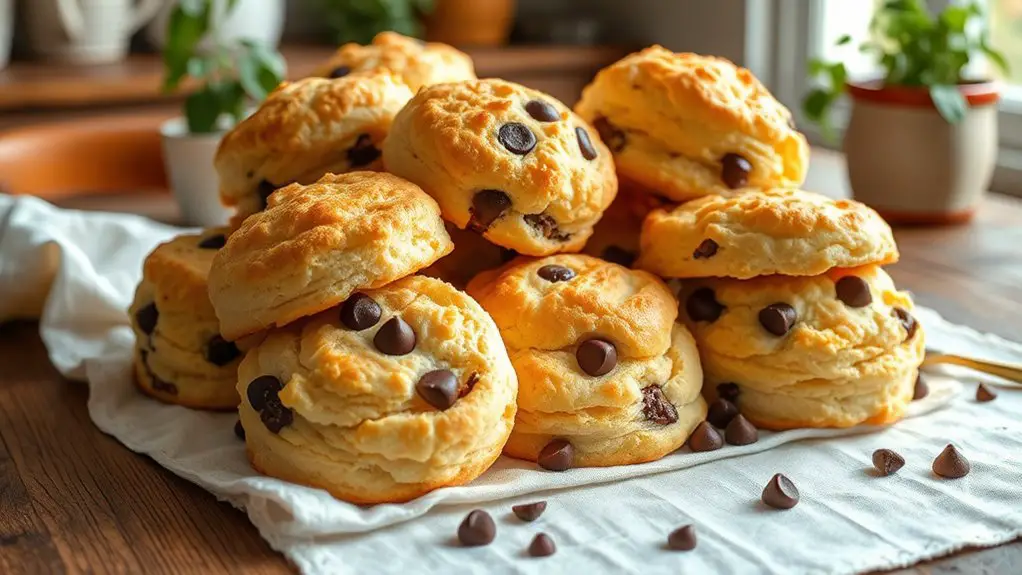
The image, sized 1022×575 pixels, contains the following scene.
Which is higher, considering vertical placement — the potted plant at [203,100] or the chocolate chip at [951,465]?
the potted plant at [203,100]

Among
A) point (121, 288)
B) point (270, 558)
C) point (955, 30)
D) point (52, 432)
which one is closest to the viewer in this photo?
point (270, 558)

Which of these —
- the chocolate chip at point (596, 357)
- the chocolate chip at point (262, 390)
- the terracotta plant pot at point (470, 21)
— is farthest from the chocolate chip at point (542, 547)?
the terracotta plant pot at point (470, 21)

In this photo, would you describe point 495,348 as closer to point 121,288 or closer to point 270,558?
point 270,558

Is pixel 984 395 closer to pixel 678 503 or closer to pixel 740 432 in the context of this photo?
pixel 740 432

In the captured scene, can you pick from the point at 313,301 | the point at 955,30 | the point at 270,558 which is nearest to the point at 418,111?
the point at 313,301

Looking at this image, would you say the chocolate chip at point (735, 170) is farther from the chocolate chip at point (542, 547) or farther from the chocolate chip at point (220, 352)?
the chocolate chip at point (220, 352)

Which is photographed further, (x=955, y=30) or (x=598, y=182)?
(x=955, y=30)
